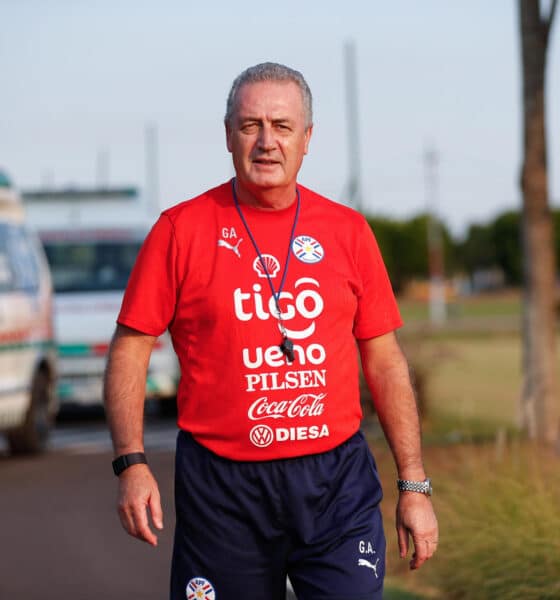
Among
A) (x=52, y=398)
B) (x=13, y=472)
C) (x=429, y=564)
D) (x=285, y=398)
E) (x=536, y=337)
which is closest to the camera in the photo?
(x=285, y=398)

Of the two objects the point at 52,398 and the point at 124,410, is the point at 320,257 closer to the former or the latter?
the point at 124,410

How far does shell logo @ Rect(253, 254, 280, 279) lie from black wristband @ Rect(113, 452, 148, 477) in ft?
1.86

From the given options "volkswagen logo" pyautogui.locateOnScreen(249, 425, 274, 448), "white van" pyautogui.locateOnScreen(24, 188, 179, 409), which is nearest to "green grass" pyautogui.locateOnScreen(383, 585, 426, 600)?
"volkswagen logo" pyautogui.locateOnScreen(249, 425, 274, 448)

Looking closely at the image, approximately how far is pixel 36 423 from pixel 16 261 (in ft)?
4.92

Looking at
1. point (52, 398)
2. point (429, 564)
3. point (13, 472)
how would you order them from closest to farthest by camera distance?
point (429, 564), point (13, 472), point (52, 398)

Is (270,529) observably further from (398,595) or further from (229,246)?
(398,595)

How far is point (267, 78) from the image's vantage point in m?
3.96

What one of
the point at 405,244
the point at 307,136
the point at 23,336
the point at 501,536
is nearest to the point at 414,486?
the point at 307,136

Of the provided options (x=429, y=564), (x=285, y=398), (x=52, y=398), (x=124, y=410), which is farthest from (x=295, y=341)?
(x=52, y=398)

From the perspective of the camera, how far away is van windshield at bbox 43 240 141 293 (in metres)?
16.8

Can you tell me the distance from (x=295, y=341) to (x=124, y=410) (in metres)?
0.48

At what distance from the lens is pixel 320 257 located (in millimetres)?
3990

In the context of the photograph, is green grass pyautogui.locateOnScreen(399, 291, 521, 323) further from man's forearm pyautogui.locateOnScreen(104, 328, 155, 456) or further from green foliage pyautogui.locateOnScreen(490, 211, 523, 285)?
man's forearm pyautogui.locateOnScreen(104, 328, 155, 456)

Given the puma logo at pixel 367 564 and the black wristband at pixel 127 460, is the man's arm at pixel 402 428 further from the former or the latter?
the black wristband at pixel 127 460
